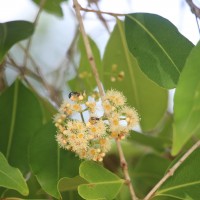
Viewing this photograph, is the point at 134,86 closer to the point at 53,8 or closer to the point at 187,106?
the point at 53,8

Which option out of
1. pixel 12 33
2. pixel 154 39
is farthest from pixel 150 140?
pixel 12 33

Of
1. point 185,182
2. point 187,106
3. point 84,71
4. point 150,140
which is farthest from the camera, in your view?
point 84,71

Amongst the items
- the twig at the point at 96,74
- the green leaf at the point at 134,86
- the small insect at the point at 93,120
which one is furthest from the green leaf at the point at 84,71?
the small insect at the point at 93,120

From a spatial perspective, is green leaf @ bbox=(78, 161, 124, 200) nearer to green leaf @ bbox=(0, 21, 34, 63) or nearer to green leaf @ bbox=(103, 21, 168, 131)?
green leaf @ bbox=(0, 21, 34, 63)

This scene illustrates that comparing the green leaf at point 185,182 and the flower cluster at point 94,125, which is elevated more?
the flower cluster at point 94,125

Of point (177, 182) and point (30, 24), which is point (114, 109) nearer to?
point (177, 182)

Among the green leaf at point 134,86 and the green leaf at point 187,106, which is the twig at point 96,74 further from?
the green leaf at point 134,86
